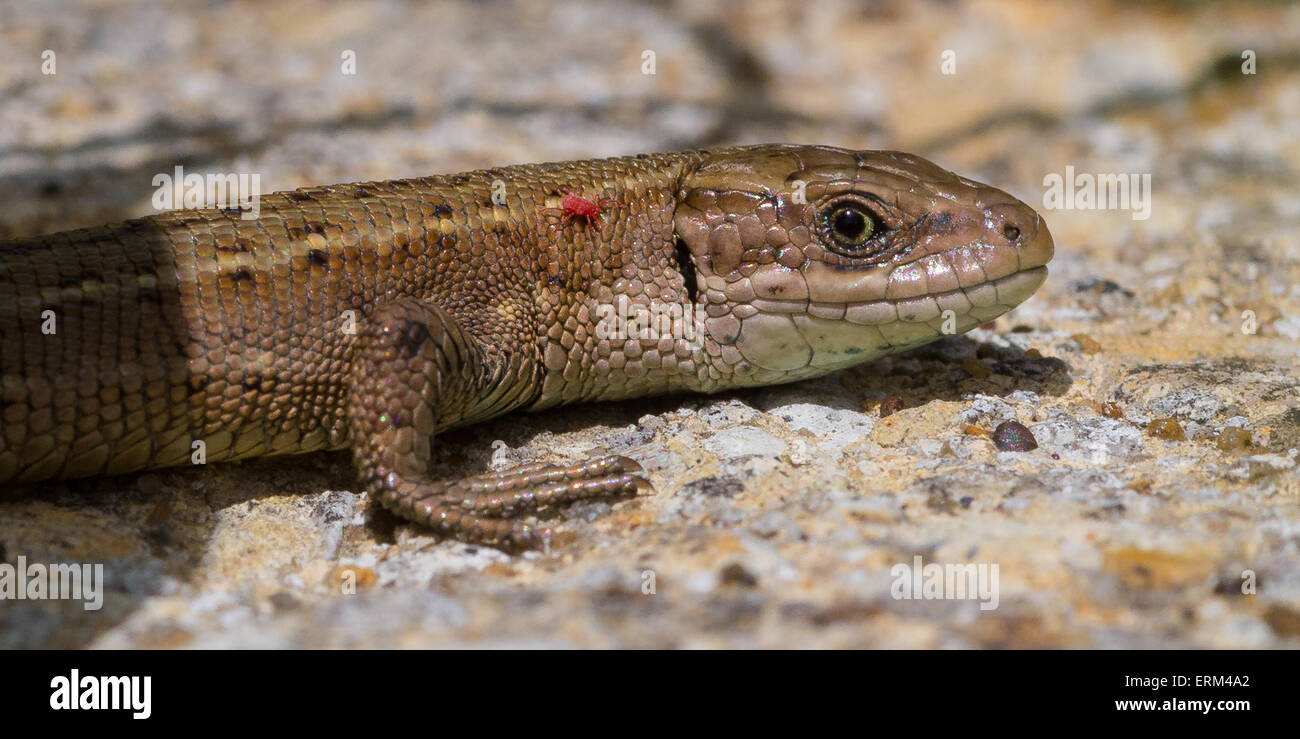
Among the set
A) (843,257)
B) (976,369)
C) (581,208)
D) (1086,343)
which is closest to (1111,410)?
(976,369)

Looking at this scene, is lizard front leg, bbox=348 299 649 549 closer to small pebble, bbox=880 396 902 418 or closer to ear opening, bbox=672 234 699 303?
ear opening, bbox=672 234 699 303

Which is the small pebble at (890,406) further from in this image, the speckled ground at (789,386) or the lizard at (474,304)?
the lizard at (474,304)

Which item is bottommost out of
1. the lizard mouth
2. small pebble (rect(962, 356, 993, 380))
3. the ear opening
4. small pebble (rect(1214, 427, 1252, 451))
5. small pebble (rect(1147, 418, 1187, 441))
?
small pebble (rect(1214, 427, 1252, 451))

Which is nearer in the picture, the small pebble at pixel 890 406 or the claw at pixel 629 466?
the claw at pixel 629 466

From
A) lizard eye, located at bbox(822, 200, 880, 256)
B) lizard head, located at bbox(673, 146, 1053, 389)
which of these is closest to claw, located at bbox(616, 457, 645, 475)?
lizard head, located at bbox(673, 146, 1053, 389)

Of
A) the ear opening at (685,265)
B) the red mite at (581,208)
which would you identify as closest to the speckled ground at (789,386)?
the ear opening at (685,265)

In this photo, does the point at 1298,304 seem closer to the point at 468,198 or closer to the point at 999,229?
the point at 999,229
